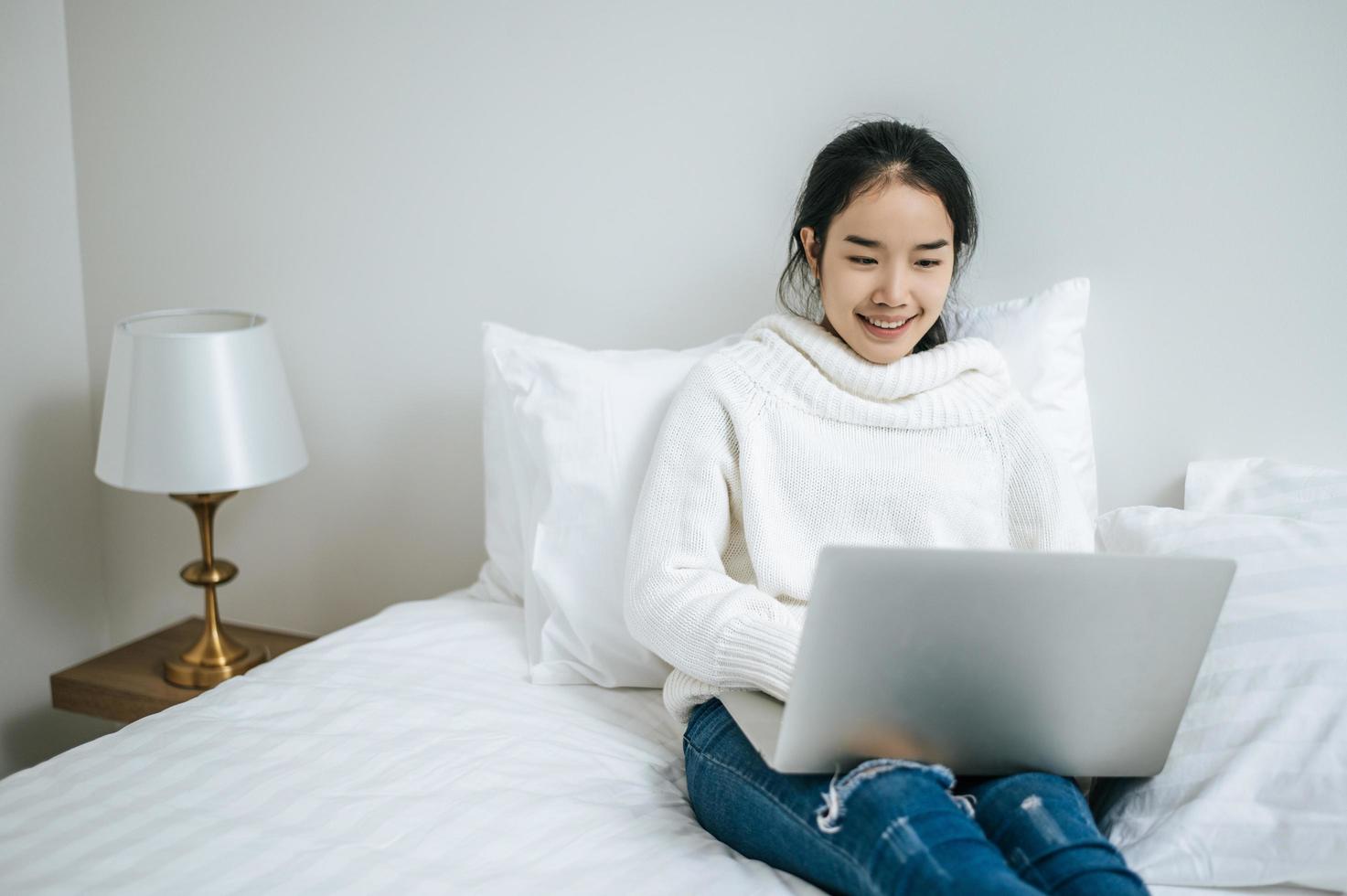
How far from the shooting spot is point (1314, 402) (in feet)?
4.46

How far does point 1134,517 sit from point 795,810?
598 millimetres

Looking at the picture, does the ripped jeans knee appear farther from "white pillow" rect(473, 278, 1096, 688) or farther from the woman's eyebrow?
the woman's eyebrow

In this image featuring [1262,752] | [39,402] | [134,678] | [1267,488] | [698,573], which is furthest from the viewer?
[39,402]

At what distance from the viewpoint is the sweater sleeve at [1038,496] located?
126cm

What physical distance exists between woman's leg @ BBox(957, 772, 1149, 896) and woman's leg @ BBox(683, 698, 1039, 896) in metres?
0.04

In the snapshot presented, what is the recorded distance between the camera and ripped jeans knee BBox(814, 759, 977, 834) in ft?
3.00

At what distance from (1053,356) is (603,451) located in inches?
23.3

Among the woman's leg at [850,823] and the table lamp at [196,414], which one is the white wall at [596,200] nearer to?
the table lamp at [196,414]

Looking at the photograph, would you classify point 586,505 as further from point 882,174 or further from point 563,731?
point 882,174

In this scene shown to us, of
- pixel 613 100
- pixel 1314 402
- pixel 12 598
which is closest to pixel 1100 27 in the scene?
pixel 1314 402

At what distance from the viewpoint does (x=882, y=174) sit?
1.24 m

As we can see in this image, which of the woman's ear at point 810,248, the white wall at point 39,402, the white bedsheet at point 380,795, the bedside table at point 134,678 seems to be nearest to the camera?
the white bedsheet at point 380,795

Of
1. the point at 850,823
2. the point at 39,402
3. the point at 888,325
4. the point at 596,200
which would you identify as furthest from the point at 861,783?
the point at 39,402

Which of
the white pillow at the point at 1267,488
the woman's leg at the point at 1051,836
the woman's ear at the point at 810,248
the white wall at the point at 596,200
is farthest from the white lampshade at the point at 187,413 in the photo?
the white pillow at the point at 1267,488
